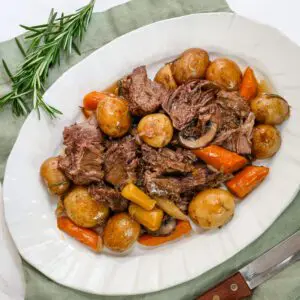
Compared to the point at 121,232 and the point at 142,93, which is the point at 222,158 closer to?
the point at 142,93

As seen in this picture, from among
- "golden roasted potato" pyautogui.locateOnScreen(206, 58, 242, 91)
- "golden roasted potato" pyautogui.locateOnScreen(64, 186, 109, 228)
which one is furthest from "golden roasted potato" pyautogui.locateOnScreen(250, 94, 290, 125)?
"golden roasted potato" pyautogui.locateOnScreen(64, 186, 109, 228)

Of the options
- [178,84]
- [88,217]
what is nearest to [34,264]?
[88,217]

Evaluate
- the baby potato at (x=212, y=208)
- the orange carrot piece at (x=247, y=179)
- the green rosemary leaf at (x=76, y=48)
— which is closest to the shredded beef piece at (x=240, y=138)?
the orange carrot piece at (x=247, y=179)

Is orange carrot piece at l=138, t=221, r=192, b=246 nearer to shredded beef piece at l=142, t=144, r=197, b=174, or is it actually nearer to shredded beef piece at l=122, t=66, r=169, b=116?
shredded beef piece at l=142, t=144, r=197, b=174

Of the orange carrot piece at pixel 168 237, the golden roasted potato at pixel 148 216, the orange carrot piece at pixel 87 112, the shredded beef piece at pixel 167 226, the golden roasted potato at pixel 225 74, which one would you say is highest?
the orange carrot piece at pixel 87 112

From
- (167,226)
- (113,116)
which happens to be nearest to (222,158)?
(167,226)

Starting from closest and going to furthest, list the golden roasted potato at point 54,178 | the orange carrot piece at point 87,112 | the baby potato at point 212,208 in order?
the baby potato at point 212,208 < the golden roasted potato at point 54,178 < the orange carrot piece at point 87,112

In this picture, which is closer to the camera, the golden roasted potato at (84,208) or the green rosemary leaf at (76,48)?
the golden roasted potato at (84,208)

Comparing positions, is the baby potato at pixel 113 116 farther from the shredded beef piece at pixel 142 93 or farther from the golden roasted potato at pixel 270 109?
the golden roasted potato at pixel 270 109
